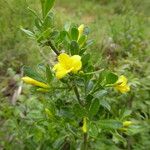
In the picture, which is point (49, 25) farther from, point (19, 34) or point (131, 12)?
point (131, 12)

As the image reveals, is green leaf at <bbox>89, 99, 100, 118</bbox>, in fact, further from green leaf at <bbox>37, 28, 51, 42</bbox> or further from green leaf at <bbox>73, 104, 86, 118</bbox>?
green leaf at <bbox>37, 28, 51, 42</bbox>

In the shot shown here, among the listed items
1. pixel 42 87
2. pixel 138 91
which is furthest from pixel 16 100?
pixel 42 87

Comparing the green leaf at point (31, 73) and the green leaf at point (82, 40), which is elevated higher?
the green leaf at point (82, 40)

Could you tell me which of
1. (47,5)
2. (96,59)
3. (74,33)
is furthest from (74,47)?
(96,59)

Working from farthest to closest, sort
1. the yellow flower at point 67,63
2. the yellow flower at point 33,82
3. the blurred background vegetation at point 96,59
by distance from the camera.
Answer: the blurred background vegetation at point 96,59 → the yellow flower at point 33,82 → the yellow flower at point 67,63

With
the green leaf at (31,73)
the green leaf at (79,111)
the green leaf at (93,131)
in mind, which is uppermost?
the green leaf at (31,73)

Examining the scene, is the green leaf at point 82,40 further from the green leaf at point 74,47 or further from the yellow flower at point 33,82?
the yellow flower at point 33,82

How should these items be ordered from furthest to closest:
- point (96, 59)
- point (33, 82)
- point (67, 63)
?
point (96, 59)
point (33, 82)
point (67, 63)

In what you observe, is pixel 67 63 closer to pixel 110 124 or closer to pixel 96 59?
pixel 110 124

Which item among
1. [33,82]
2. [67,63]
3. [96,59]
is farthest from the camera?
[96,59]

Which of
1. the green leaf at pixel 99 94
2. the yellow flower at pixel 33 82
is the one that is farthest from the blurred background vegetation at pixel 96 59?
the yellow flower at pixel 33 82
